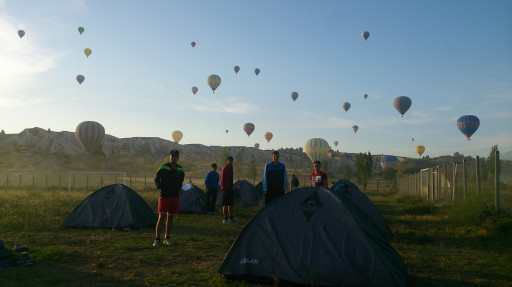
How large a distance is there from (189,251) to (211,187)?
739cm

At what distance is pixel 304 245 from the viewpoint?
5988 millimetres

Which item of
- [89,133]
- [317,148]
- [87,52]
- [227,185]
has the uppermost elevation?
[87,52]

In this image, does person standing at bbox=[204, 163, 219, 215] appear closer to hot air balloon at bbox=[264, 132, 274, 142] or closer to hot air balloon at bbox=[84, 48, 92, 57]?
hot air balloon at bbox=[84, 48, 92, 57]

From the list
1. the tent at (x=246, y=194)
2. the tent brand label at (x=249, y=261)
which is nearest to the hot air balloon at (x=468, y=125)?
the tent at (x=246, y=194)

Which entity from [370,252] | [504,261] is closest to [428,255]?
[504,261]

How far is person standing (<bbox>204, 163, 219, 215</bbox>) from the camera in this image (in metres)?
15.6

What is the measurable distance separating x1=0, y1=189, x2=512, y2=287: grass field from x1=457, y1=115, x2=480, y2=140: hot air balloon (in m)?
39.2

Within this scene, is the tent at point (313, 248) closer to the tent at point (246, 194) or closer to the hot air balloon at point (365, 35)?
the tent at point (246, 194)

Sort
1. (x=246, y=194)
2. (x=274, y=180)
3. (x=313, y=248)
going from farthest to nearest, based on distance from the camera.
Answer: (x=246, y=194) → (x=274, y=180) → (x=313, y=248)

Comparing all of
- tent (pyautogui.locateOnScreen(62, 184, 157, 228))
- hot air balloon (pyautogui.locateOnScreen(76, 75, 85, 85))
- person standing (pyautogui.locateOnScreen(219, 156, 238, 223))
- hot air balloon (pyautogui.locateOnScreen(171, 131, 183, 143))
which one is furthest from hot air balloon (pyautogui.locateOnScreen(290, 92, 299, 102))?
tent (pyautogui.locateOnScreen(62, 184, 157, 228))

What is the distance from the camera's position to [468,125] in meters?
48.1

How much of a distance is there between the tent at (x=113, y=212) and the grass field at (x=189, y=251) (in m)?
0.40

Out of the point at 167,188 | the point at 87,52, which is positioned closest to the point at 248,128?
the point at 87,52

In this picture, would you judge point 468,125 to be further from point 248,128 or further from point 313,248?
point 313,248
